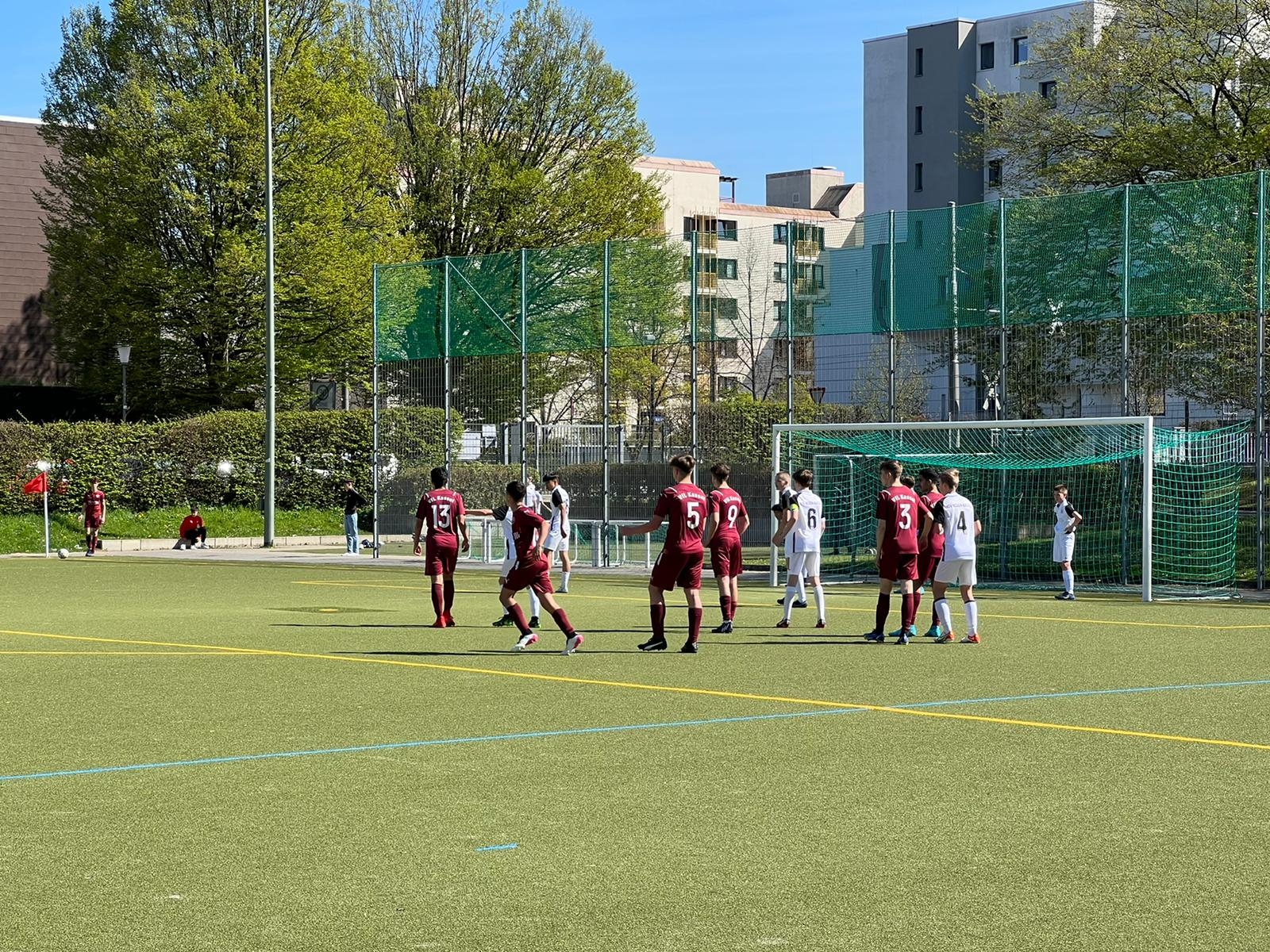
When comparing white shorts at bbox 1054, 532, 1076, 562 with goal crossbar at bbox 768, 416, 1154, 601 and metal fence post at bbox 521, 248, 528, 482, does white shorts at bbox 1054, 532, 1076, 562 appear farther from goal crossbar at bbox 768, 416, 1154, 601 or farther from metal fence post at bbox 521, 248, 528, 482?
metal fence post at bbox 521, 248, 528, 482

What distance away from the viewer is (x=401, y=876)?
23.5 feet

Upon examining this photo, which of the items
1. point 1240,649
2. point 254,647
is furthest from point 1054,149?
point 254,647

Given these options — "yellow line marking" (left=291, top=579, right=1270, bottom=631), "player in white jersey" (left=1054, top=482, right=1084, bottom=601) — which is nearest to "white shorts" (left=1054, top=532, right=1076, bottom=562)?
"player in white jersey" (left=1054, top=482, right=1084, bottom=601)

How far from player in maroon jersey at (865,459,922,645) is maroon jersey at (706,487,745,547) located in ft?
6.11

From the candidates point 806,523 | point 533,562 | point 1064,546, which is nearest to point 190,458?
point 1064,546

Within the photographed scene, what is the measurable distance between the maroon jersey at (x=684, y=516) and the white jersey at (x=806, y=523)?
411 cm

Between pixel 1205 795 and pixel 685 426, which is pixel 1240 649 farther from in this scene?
pixel 685 426

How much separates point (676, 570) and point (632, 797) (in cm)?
813

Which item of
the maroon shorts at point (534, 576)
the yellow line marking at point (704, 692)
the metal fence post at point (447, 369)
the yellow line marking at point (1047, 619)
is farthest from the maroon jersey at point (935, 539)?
the metal fence post at point (447, 369)

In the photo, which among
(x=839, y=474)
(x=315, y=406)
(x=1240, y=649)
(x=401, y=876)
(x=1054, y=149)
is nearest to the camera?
(x=401, y=876)

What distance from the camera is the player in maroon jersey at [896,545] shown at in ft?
59.0

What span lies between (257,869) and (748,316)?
26.4 metres

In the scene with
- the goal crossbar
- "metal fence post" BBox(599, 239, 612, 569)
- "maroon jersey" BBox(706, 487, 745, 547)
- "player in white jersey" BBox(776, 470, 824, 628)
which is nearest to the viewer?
"maroon jersey" BBox(706, 487, 745, 547)

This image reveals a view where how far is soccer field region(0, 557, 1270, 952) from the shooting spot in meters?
6.46
